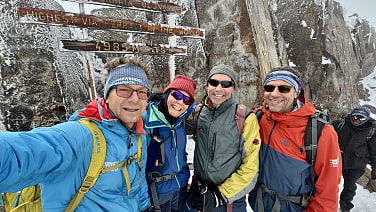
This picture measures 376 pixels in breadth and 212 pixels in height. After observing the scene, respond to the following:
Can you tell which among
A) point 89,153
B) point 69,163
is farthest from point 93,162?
point 69,163

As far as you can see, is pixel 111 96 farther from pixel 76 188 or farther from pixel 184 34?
pixel 184 34

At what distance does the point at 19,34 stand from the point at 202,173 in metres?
7.84

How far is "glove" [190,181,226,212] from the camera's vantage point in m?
2.27

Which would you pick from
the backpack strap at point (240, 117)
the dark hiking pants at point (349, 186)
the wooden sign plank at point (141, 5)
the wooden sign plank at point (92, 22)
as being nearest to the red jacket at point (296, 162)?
the backpack strap at point (240, 117)

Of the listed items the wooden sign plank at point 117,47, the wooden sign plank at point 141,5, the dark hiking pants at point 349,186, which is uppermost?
the wooden sign plank at point 141,5

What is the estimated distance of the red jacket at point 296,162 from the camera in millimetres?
2059

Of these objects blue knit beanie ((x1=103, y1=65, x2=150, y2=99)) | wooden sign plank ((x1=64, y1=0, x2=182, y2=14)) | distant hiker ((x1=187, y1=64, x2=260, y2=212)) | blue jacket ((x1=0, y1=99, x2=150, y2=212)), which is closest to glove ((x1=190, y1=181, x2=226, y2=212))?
distant hiker ((x1=187, y1=64, x2=260, y2=212))

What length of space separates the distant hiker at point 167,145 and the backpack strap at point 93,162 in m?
0.79

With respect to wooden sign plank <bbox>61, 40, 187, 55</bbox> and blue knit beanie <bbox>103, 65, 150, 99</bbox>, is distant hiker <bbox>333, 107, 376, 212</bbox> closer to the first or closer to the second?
blue knit beanie <bbox>103, 65, 150, 99</bbox>

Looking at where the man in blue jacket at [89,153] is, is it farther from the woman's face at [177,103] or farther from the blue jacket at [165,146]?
the woman's face at [177,103]

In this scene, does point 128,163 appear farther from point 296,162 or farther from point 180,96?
point 296,162

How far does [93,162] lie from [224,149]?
1.52m

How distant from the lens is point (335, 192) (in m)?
2.06

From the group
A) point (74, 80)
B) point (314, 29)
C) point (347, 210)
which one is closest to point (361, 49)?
point (314, 29)
